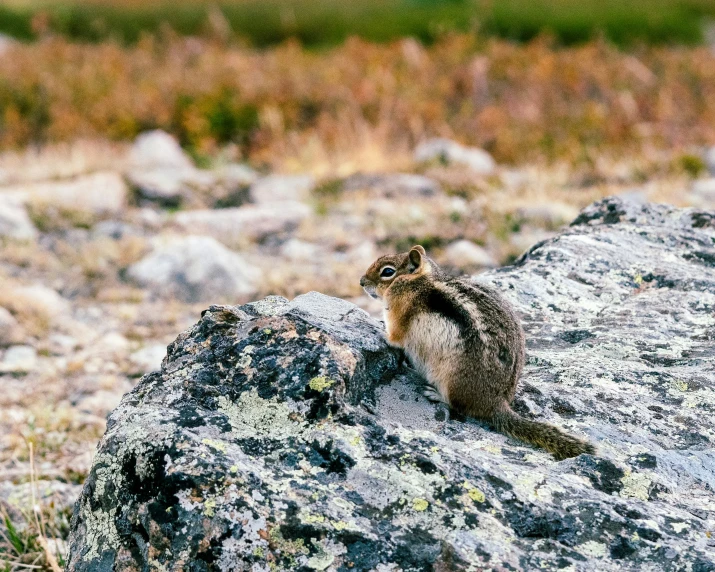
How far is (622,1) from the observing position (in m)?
47.7

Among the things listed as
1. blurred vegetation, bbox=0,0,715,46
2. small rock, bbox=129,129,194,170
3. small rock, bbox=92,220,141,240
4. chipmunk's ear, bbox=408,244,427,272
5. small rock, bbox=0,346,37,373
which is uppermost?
blurred vegetation, bbox=0,0,715,46

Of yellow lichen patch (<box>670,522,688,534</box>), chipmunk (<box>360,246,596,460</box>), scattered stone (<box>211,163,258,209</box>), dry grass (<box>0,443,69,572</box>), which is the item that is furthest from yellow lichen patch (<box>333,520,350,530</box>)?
scattered stone (<box>211,163,258,209</box>)

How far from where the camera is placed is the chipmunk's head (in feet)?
15.3

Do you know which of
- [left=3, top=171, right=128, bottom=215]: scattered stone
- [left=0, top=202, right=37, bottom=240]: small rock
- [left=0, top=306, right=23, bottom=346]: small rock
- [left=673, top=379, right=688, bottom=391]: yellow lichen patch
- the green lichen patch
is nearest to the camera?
the green lichen patch

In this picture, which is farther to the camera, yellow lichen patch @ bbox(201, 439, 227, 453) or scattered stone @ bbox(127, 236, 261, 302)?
scattered stone @ bbox(127, 236, 261, 302)

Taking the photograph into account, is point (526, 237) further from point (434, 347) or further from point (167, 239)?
point (434, 347)

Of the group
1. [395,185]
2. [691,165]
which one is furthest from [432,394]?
[691,165]

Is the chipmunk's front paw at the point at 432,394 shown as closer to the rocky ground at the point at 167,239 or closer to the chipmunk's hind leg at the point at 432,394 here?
the chipmunk's hind leg at the point at 432,394

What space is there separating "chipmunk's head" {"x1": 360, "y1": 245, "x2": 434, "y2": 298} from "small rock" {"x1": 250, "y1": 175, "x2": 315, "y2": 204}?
767cm

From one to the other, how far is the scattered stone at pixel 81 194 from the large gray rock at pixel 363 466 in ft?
27.3

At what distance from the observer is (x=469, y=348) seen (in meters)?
3.86

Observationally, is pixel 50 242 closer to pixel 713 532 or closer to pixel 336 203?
pixel 336 203

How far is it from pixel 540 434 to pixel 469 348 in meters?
0.54

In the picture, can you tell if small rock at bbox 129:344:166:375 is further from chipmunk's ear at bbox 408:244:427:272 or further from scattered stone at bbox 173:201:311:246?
chipmunk's ear at bbox 408:244:427:272
